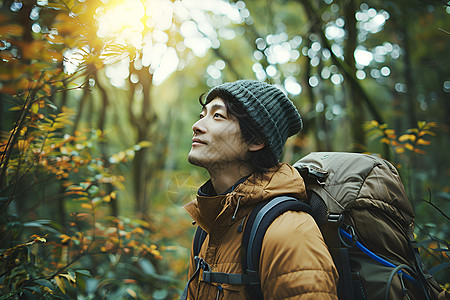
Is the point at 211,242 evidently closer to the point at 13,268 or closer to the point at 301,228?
the point at 301,228

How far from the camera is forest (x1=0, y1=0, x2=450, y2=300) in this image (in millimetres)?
1512

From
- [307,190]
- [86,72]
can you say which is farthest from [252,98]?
[86,72]

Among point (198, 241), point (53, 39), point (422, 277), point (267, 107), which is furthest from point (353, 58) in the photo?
point (53, 39)

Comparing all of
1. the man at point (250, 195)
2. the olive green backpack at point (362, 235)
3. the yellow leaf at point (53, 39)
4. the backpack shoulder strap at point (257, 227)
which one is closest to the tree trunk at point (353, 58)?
the man at point (250, 195)

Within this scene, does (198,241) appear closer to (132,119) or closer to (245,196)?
(245,196)

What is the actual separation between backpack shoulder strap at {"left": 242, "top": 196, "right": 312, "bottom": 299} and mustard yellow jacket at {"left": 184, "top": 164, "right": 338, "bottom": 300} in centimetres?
3

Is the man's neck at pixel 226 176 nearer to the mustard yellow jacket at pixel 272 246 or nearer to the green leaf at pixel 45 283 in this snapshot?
the mustard yellow jacket at pixel 272 246

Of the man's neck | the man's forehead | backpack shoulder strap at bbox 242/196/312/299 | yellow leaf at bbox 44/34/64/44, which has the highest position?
yellow leaf at bbox 44/34/64/44

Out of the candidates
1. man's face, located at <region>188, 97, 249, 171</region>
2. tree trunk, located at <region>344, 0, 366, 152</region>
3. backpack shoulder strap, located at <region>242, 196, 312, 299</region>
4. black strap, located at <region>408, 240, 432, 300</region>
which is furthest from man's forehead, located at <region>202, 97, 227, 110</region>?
tree trunk, located at <region>344, 0, 366, 152</region>

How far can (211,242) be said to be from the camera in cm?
166

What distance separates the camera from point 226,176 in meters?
1.81

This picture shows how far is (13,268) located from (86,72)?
125cm

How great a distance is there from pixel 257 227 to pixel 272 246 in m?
0.12

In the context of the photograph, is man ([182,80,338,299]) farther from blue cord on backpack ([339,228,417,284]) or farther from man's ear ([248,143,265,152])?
blue cord on backpack ([339,228,417,284])
